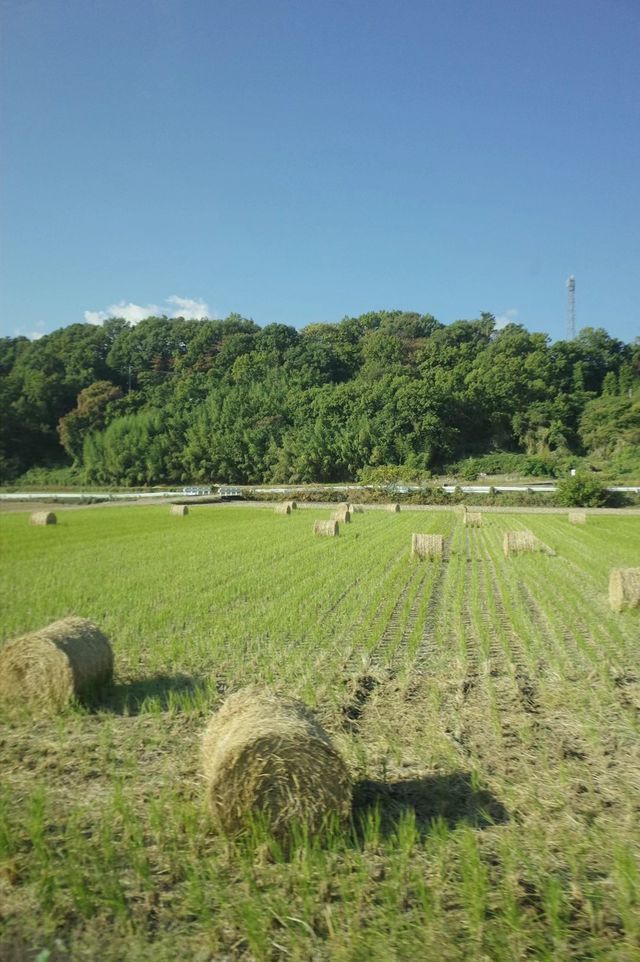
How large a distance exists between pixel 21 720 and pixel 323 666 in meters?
3.21

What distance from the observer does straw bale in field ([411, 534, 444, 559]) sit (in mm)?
18359

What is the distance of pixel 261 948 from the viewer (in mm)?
3299

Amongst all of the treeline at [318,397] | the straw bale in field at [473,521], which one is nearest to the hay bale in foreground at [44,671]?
the treeline at [318,397]

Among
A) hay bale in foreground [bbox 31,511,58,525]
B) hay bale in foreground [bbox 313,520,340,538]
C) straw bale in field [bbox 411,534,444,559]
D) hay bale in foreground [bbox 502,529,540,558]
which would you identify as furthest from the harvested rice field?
hay bale in foreground [bbox 313,520,340,538]

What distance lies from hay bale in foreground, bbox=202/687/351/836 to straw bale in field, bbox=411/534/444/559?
556 inches

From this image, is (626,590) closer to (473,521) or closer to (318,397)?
(473,521)

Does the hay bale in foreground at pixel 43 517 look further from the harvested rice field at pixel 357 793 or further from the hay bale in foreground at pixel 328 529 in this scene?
the harvested rice field at pixel 357 793

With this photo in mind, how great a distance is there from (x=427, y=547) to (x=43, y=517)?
11863 mm

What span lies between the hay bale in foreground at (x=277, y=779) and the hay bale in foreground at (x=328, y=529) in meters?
20.2

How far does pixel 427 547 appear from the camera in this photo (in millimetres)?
18469

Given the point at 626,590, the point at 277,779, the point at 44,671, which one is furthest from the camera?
the point at 626,590

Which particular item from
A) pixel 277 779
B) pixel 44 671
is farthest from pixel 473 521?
pixel 277 779

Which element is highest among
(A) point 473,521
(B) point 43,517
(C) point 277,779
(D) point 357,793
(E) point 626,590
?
(B) point 43,517

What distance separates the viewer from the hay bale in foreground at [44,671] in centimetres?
664
